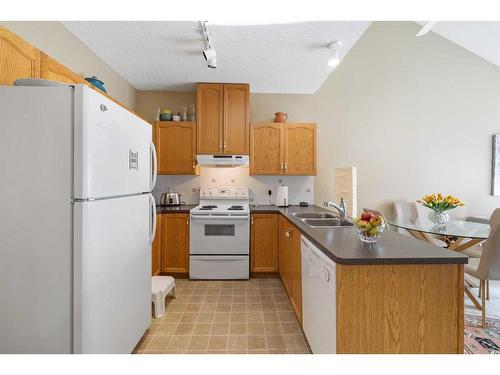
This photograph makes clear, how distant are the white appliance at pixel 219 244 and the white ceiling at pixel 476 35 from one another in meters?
3.82

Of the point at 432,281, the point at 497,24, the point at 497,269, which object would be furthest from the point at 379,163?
the point at 432,281

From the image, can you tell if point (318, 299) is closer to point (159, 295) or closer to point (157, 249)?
point (159, 295)

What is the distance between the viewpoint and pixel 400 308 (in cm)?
117

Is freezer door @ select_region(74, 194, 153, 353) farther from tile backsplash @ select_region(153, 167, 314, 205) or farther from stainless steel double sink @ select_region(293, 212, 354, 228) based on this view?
tile backsplash @ select_region(153, 167, 314, 205)

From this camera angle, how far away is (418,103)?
3889 millimetres

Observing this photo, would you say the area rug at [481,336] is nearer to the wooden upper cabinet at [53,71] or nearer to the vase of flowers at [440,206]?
the vase of flowers at [440,206]

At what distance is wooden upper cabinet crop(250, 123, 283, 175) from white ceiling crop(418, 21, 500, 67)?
261 cm

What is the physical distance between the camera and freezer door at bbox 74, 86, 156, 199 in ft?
3.85

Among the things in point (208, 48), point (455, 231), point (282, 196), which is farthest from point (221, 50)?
point (455, 231)

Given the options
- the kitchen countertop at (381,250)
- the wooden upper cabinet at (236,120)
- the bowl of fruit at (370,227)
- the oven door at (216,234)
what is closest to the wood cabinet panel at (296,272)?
the kitchen countertop at (381,250)

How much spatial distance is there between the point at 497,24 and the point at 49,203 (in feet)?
18.0

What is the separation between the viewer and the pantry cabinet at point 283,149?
132 inches

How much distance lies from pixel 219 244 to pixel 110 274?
1.71 m

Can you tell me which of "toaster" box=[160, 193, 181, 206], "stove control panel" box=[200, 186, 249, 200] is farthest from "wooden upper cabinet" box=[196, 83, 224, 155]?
"toaster" box=[160, 193, 181, 206]
